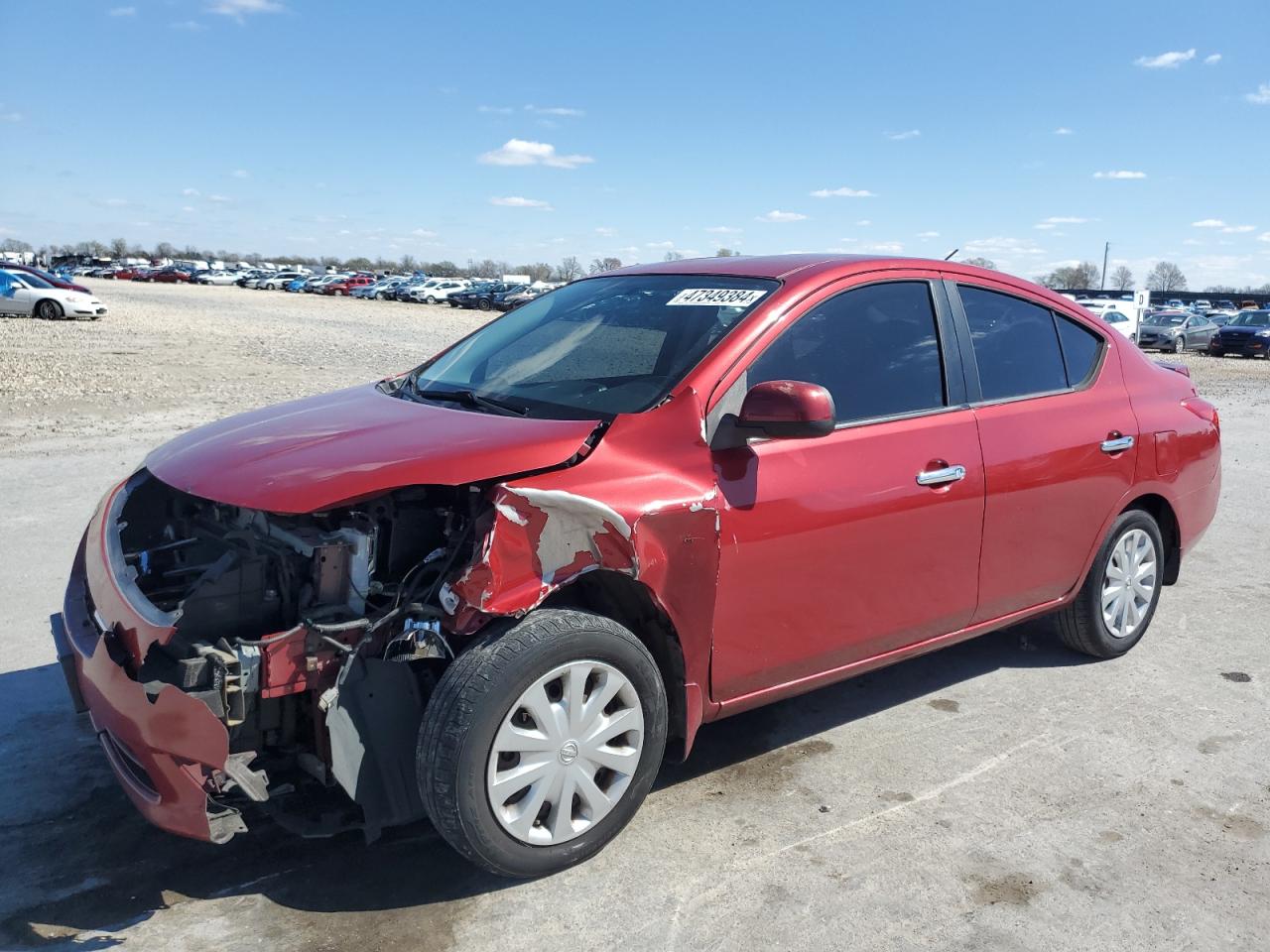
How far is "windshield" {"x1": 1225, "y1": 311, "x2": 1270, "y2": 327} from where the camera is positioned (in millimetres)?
32125

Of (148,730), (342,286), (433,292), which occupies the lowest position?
(148,730)

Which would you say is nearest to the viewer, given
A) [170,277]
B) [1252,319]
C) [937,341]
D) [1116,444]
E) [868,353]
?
[868,353]

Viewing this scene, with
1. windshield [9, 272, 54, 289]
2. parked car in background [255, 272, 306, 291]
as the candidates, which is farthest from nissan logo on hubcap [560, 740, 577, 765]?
parked car in background [255, 272, 306, 291]

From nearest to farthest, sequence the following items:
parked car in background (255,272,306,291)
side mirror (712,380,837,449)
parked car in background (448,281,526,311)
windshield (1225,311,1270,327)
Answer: side mirror (712,380,837,449), windshield (1225,311,1270,327), parked car in background (448,281,526,311), parked car in background (255,272,306,291)

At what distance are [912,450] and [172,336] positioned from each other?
22.6 m

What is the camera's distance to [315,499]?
2760mm

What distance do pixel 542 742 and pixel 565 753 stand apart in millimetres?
87

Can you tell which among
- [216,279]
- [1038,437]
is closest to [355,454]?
[1038,437]

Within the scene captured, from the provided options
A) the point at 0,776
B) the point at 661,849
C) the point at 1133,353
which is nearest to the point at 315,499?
the point at 661,849

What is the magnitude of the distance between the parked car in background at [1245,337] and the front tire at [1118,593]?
31.5 meters

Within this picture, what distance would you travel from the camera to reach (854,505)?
11.3 ft

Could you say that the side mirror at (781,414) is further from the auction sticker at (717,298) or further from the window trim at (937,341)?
the auction sticker at (717,298)

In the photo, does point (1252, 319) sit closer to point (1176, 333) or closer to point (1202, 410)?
point (1176, 333)

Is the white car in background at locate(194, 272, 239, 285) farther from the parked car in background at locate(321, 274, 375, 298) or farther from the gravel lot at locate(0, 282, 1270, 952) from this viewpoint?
the gravel lot at locate(0, 282, 1270, 952)
